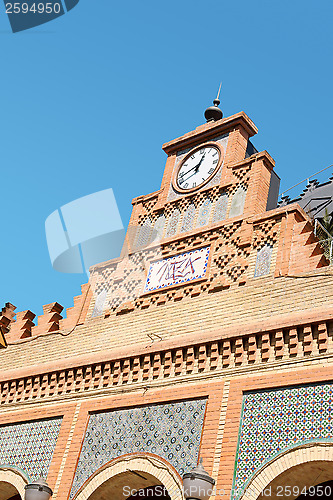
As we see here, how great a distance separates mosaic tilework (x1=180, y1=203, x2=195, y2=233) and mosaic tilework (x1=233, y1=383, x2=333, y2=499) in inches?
165

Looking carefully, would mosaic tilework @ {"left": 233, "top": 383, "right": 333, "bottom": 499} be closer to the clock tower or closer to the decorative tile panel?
the clock tower

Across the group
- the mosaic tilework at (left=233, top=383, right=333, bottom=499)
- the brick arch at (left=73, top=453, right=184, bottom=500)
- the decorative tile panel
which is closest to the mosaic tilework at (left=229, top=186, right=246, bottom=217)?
the decorative tile panel

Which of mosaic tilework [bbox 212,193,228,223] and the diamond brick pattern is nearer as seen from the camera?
mosaic tilework [bbox 212,193,228,223]

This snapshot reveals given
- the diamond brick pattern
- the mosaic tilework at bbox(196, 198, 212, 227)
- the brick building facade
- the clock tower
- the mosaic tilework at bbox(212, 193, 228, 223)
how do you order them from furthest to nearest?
the diamond brick pattern < the mosaic tilework at bbox(196, 198, 212, 227) < the mosaic tilework at bbox(212, 193, 228, 223) < the clock tower < the brick building facade

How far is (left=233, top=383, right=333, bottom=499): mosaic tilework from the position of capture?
7.62m

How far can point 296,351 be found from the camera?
8.32m

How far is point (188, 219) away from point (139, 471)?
15.4ft

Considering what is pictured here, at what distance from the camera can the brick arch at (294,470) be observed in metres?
7.40

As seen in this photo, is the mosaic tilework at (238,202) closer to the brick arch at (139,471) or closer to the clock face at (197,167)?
the clock face at (197,167)

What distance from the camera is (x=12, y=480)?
33.3 feet

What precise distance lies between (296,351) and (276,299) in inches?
44.6

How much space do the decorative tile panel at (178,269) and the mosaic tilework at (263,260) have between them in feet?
3.22

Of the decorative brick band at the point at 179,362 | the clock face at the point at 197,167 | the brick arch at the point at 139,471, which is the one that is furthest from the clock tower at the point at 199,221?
the brick arch at the point at 139,471

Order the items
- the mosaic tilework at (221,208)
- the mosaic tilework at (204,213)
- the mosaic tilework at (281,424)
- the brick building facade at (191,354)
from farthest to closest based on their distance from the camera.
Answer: the mosaic tilework at (204,213) → the mosaic tilework at (221,208) → the brick building facade at (191,354) → the mosaic tilework at (281,424)
